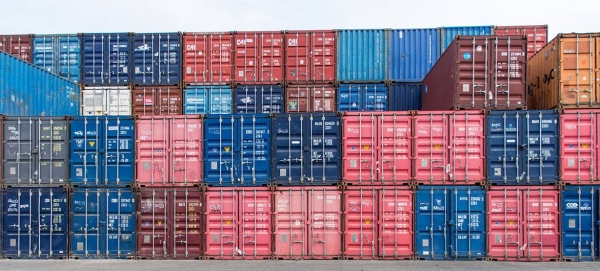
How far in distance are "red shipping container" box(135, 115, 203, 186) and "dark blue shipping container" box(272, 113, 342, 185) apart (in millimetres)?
2378

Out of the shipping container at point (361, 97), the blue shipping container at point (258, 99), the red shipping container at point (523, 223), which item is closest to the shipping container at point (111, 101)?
the blue shipping container at point (258, 99)

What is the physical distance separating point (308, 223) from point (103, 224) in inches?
240

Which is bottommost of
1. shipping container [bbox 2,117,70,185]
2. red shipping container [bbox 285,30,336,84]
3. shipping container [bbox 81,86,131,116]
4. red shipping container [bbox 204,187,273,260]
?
red shipping container [bbox 204,187,273,260]

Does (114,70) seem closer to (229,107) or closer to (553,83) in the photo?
(229,107)

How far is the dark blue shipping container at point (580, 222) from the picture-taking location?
12266 millimetres

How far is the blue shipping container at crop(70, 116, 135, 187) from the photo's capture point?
13031 millimetres

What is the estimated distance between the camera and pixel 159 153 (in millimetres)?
13031

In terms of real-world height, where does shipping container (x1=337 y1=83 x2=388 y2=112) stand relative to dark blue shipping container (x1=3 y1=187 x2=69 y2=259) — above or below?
above

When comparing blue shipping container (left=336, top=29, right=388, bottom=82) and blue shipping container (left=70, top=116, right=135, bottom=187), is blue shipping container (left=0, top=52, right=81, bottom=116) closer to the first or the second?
blue shipping container (left=70, top=116, right=135, bottom=187)

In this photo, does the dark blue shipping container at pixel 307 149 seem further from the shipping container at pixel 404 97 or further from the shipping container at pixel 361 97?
the shipping container at pixel 404 97

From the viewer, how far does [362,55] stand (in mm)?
18125

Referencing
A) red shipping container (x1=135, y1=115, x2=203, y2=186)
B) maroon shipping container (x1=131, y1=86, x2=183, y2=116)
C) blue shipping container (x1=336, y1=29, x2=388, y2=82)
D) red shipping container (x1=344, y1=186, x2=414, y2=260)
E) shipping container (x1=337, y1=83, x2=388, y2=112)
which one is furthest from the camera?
blue shipping container (x1=336, y1=29, x2=388, y2=82)

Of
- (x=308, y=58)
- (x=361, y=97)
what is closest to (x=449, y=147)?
(x=361, y=97)

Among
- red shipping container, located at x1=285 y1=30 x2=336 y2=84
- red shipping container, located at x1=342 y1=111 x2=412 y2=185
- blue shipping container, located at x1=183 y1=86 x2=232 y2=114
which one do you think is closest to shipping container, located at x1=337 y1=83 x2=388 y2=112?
red shipping container, located at x1=285 y1=30 x2=336 y2=84
